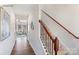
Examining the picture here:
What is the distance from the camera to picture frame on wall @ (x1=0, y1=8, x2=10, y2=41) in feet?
8.34

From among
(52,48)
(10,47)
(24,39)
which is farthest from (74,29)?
(10,47)

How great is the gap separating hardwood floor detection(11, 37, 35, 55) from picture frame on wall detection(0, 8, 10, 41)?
159mm

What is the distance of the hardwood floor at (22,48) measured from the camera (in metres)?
2.55

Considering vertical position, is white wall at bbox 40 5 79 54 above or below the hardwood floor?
above

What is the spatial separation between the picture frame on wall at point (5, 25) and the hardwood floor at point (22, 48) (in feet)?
0.52

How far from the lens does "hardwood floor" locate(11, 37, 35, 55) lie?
8.36ft

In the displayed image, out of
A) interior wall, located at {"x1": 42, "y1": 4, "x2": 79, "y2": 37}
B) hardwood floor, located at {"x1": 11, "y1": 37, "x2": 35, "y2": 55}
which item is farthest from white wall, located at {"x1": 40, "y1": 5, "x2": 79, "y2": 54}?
hardwood floor, located at {"x1": 11, "y1": 37, "x2": 35, "y2": 55}

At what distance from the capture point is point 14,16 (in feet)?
8.40

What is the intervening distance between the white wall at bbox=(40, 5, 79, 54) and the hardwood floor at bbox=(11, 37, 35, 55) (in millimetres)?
349

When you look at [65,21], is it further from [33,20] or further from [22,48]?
[22,48]

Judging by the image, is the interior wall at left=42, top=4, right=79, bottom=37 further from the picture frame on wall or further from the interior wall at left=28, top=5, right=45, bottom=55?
the picture frame on wall

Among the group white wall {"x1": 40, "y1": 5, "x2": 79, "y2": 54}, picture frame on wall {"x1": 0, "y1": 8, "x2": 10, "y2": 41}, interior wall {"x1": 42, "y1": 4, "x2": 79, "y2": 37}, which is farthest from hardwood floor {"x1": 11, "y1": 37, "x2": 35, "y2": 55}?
interior wall {"x1": 42, "y1": 4, "x2": 79, "y2": 37}

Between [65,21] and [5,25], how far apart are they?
0.74 m
